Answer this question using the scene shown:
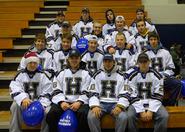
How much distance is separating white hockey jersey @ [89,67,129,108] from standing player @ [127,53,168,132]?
0.12 metres

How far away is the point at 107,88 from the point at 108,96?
0.10 metres

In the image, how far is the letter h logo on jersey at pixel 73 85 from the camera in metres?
4.72

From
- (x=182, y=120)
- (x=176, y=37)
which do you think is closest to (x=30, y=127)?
(x=182, y=120)

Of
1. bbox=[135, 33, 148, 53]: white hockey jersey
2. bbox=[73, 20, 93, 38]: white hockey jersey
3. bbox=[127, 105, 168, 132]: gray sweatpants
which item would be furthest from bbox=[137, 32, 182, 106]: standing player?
bbox=[73, 20, 93, 38]: white hockey jersey

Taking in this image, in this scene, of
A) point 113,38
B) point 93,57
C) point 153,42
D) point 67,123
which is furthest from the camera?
point 113,38

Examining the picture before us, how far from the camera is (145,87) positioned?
4.67m

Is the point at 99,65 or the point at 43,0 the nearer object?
the point at 99,65

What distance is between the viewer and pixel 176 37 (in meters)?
8.59

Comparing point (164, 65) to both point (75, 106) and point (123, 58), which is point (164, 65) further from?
point (75, 106)

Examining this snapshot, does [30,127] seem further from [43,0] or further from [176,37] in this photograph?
[43,0]

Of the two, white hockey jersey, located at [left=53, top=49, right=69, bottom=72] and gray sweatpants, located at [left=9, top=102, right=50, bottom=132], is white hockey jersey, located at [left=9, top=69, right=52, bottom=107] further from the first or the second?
white hockey jersey, located at [left=53, top=49, right=69, bottom=72]

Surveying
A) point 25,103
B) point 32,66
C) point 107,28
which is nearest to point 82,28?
point 107,28

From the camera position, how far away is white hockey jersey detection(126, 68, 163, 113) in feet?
15.0

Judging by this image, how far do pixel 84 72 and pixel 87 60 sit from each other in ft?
2.74
